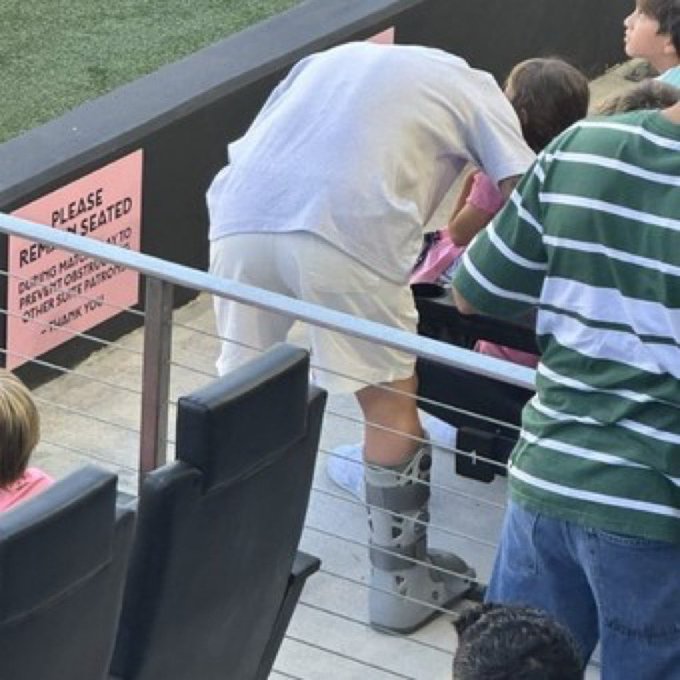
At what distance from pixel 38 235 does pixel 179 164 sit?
2318 mm

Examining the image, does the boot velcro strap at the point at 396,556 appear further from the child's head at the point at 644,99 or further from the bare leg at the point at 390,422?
the child's head at the point at 644,99

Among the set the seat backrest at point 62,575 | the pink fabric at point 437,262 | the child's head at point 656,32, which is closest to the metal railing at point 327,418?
the pink fabric at point 437,262

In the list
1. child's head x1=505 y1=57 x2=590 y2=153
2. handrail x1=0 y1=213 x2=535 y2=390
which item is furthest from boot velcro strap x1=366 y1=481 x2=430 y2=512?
handrail x1=0 y1=213 x2=535 y2=390

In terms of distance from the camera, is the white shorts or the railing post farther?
the white shorts

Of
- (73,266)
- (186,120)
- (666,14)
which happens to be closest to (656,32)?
(666,14)

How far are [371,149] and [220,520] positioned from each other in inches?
54.6

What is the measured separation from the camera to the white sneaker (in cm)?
539

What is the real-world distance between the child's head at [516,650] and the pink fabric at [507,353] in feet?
7.21

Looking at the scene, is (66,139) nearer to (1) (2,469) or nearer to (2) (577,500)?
(1) (2,469)

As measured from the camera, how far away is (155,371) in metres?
4.13

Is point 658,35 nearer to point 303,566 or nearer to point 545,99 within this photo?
point 545,99

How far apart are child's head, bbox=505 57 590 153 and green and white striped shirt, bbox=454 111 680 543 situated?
1605mm

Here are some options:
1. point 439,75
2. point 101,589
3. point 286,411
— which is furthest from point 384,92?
point 101,589

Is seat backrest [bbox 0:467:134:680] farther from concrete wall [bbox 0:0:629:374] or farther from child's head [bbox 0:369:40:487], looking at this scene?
concrete wall [bbox 0:0:629:374]
